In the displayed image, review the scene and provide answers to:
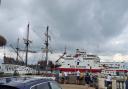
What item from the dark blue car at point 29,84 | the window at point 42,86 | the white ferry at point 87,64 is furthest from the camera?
the white ferry at point 87,64

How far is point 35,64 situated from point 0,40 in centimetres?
7009

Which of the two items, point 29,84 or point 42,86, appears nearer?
point 29,84

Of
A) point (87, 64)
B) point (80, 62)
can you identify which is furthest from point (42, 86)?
point (87, 64)

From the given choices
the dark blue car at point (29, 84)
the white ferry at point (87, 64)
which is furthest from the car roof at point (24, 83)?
the white ferry at point (87, 64)

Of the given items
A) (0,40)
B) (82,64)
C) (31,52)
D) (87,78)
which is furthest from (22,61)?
(0,40)

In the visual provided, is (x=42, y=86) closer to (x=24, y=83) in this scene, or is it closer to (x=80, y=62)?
(x=24, y=83)

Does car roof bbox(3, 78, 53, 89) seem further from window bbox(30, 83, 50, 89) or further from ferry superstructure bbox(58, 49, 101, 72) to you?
ferry superstructure bbox(58, 49, 101, 72)

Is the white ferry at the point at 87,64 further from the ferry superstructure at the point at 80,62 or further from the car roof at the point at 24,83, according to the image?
the car roof at the point at 24,83

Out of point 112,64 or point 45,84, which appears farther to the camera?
point 112,64

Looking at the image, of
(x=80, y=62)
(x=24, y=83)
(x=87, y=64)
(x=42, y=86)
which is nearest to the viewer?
(x=24, y=83)

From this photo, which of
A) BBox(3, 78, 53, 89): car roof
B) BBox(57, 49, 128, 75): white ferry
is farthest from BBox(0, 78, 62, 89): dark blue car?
BBox(57, 49, 128, 75): white ferry

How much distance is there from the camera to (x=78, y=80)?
38125mm

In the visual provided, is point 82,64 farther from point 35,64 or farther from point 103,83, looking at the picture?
point 103,83

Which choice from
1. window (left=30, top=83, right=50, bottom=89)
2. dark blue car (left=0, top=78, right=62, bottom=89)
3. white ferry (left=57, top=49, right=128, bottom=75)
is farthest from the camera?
white ferry (left=57, top=49, right=128, bottom=75)
